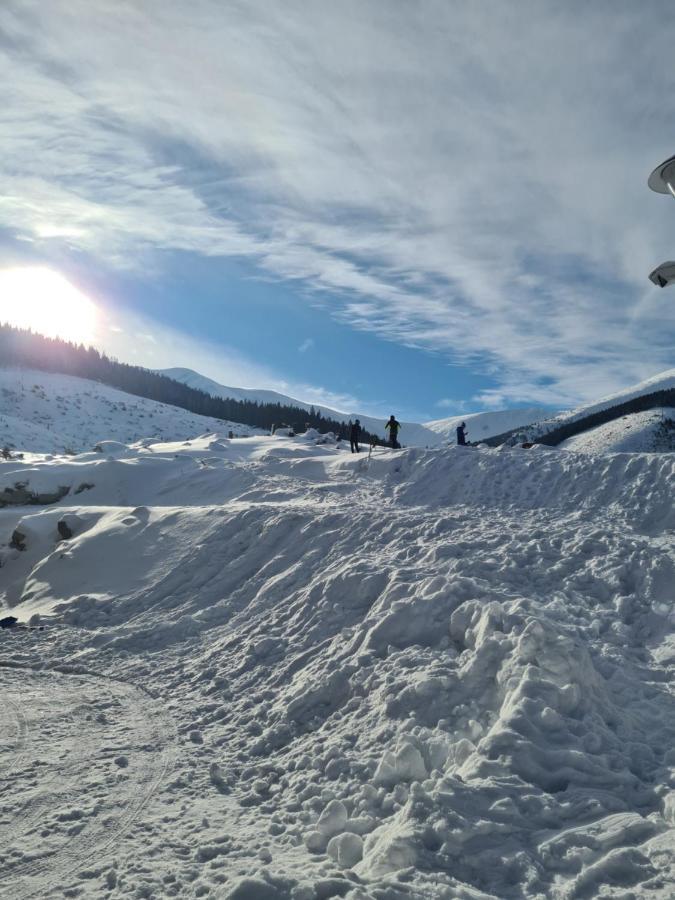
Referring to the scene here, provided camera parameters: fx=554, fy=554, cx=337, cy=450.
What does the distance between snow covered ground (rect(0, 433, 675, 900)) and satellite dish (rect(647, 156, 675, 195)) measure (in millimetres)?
5934

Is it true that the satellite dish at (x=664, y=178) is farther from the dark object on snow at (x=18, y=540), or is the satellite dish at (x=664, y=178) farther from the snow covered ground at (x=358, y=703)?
the dark object on snow at (x=18, y=540)

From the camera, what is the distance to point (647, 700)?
6.76 meters

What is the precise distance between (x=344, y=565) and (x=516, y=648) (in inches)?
209

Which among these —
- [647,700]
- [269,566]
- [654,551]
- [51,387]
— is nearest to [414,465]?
[269,566]

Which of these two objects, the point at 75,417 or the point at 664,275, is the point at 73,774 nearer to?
the point at 664,275

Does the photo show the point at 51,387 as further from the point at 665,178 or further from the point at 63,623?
the point at 665,178

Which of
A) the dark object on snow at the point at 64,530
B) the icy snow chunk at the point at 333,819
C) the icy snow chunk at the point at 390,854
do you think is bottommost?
the dark object on snow at the point at 64,530

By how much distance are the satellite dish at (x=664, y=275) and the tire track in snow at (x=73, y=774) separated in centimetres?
887

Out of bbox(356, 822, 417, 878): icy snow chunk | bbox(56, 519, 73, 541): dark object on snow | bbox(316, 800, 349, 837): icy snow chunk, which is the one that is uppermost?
bbox(356, 822, 417, 878): icy snow chunk

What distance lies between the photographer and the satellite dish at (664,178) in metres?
6.96

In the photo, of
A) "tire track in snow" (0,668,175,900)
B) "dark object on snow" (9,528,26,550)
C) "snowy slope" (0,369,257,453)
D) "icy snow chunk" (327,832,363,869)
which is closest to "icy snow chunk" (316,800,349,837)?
"icy snow chunk" (327,832,363,869)

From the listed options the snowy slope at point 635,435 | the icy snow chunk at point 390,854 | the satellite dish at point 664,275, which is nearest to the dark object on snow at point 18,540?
the icy snow chunk at point 390,854

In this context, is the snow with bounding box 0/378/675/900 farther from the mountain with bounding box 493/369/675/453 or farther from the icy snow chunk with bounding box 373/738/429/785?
the mountain with bounding box 493/369/675/453

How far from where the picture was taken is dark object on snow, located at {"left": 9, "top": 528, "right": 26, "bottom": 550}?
1803cm
